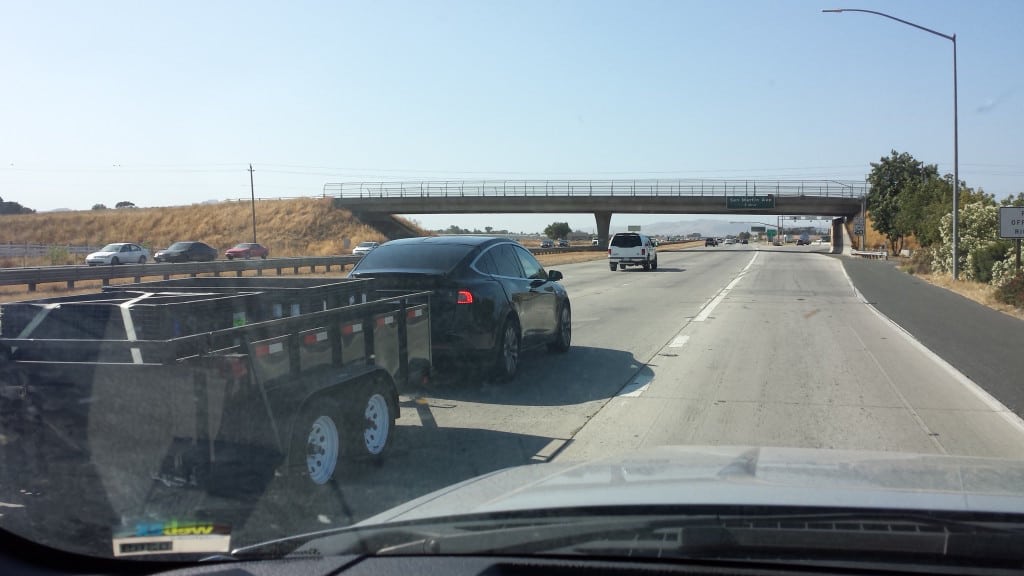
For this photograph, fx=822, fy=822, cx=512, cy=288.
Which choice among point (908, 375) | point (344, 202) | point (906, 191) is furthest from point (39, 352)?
point (344, 202)

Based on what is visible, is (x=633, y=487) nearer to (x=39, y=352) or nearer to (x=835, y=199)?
(x=39, y=352)

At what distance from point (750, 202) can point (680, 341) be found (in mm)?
68305

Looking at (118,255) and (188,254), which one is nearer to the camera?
(118,255)

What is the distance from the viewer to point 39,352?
15.5ft

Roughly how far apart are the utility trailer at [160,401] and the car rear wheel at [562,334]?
6.45 metres

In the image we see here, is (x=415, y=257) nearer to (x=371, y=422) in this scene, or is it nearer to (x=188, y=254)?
(x=371, y=422)

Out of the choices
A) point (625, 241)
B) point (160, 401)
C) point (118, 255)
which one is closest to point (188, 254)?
point (118, 255)

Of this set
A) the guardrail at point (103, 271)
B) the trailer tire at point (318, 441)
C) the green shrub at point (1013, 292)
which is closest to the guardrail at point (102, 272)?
the guardrail at point (103, 271)

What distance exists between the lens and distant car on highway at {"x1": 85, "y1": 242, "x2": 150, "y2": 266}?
4225 centimetres

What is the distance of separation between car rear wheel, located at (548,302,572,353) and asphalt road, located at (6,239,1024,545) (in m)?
0.18

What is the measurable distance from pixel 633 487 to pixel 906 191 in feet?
195

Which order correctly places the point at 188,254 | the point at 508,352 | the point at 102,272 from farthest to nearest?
1. the point at 188,254
2. the point at 102,272
3. the point at 508,352

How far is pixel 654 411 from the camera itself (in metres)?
8.26

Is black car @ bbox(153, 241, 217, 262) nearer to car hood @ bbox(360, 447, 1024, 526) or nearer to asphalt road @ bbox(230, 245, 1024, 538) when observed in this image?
asphalt road @ bbox(230, 245, 1024, 538)
